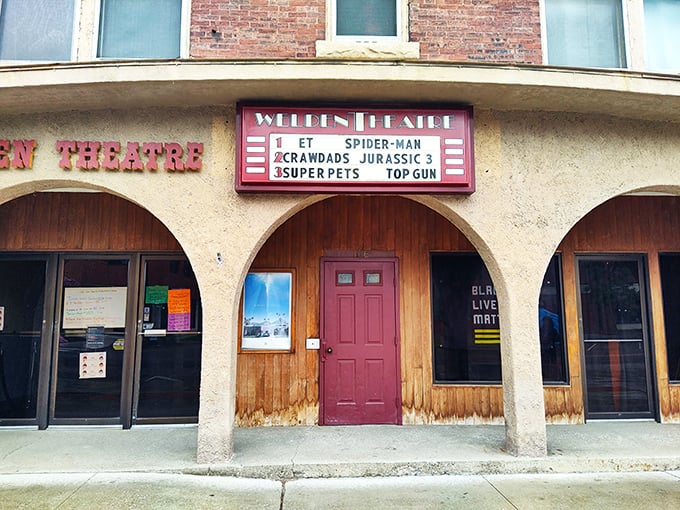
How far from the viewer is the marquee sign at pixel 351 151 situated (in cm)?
531

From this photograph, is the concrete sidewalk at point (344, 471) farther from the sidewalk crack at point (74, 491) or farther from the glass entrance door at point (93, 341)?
the glass entrance door at point (93, 341)

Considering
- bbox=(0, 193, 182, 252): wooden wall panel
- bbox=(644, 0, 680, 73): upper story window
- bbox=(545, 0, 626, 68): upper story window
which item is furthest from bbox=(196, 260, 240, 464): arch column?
bbox=(644, 0, 680, 73): upper story window

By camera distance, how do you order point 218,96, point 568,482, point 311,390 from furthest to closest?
point 311,390 < point 218,96 < point 568,482

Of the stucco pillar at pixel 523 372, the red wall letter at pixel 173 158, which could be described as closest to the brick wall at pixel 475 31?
the stucco pillar at pixel 523 372

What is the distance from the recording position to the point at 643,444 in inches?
233

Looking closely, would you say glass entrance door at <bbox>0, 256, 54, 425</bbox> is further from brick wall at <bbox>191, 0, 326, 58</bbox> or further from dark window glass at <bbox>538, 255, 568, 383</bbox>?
dark window glass at <bbox>538, 255, 568, 383</bbox>

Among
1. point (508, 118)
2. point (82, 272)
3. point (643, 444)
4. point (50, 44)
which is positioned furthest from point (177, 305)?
point (643, 444)

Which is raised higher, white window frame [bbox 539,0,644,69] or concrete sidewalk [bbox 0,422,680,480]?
white window frame [bbox 539,0,644,69]

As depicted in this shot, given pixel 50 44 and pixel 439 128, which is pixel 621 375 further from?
pixel 50 44

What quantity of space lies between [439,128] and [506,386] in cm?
307

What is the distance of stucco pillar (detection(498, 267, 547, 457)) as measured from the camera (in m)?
5.34

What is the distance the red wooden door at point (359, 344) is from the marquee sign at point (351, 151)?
1994 mm

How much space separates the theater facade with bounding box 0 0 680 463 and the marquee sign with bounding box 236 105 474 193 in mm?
24

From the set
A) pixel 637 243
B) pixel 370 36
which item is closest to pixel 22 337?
pixel 370 36
